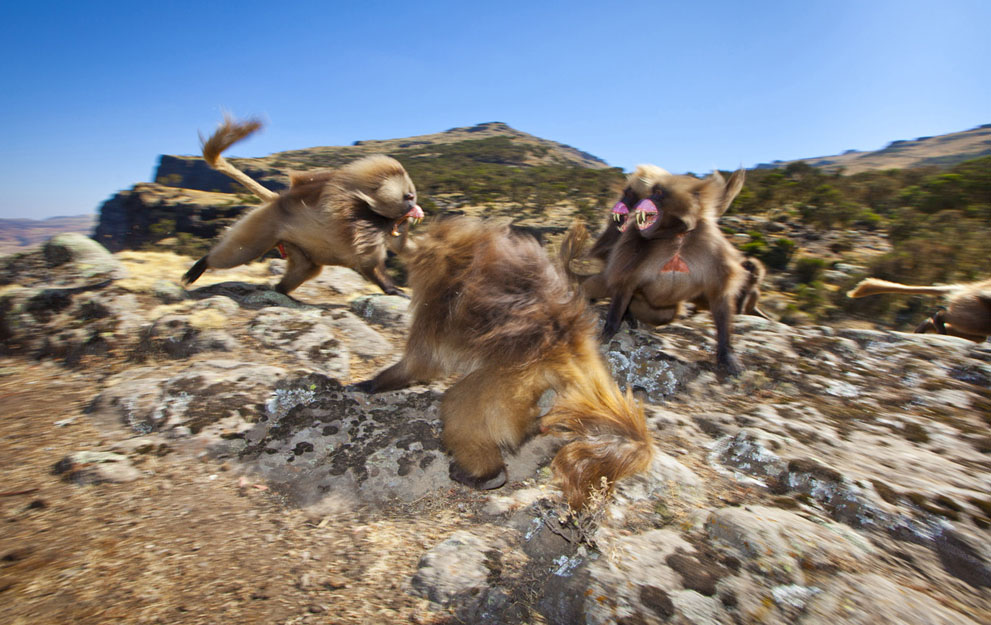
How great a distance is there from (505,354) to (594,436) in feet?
1.91

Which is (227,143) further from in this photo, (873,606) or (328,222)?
(873,606)

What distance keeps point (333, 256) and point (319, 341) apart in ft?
5.07

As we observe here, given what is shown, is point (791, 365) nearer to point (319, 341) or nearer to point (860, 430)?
point (860, 430)

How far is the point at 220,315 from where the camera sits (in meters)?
3.76

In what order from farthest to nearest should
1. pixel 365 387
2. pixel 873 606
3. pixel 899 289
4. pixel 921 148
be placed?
pixel 921 148 < pixel 899 289 < pixel 365 387 < pixel 873 606

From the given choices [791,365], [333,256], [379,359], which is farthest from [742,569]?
[333,256]

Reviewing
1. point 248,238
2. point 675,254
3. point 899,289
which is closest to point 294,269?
point 248,238

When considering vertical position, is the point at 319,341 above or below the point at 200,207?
below

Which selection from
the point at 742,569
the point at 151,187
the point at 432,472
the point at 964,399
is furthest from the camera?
the point at 151,187

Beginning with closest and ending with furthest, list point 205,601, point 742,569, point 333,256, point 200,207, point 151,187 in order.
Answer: point 205,601, point 742,569, point 333,256, point 200,207, point 151,187

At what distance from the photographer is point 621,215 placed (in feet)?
12.4

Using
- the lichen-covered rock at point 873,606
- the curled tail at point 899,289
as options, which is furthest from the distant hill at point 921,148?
the lichen-covered rock at point 873,606

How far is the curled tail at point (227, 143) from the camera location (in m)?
5.14

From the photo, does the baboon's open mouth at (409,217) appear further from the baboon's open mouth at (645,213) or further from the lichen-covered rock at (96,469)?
the lichen-covered rock at (96,469)
